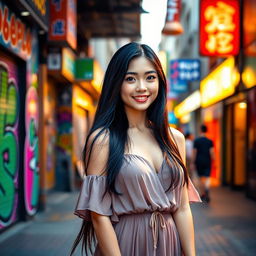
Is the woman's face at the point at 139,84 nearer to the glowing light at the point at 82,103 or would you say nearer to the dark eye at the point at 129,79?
the dark eye at the point at 129,79

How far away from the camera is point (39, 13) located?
7844 millimetres

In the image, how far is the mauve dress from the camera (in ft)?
7.39

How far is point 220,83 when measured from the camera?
15.2 m

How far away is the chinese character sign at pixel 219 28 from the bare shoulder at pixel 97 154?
1075 cm

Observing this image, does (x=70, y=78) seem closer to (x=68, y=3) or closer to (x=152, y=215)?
(x=68, y=3)

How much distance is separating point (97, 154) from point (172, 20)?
1290 cm

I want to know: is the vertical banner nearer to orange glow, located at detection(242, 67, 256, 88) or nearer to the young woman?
orange glow, located at detection(242, 67, 256, 88)

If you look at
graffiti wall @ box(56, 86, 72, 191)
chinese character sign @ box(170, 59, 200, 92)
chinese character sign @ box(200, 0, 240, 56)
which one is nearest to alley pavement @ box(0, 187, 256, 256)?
graffiti wall @ box(56, 86, 72, 191)

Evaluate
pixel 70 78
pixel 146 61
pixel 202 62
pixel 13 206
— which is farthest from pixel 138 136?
pixel 202 62

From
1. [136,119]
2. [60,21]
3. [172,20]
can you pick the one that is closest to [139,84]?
[136,119]

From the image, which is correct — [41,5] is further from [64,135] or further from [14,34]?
[64,135]

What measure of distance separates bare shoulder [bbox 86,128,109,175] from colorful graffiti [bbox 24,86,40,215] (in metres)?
6.06

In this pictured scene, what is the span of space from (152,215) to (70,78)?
35.3 ft

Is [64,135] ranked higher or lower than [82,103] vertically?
lower
